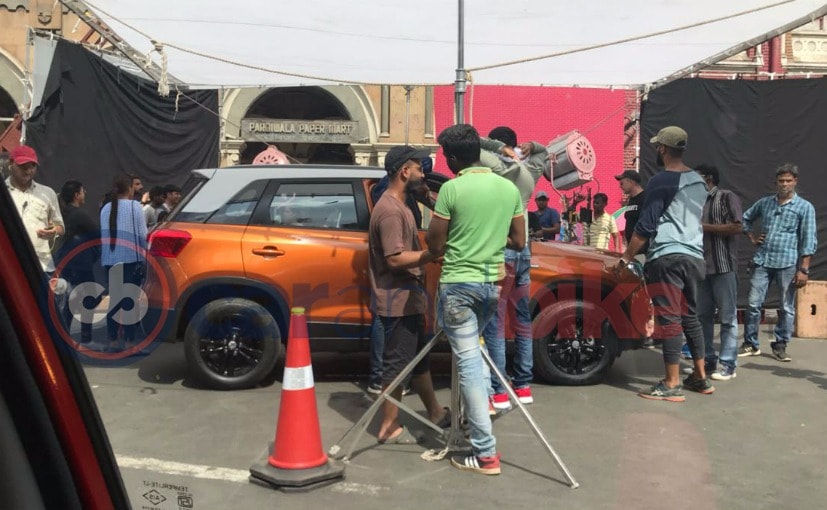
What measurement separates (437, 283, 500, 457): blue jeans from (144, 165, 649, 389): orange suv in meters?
A: 1.62

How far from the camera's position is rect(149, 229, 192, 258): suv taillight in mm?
5391

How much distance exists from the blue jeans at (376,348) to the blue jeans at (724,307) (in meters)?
2.85

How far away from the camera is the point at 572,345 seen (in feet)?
18.9

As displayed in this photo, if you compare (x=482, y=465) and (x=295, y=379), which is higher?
(x=295, y=379)

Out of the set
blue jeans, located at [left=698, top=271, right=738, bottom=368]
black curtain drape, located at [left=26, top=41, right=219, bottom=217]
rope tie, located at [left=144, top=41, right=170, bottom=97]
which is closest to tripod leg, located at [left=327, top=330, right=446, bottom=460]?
blue jeans, located at [left=698, top=271, right=738, bottom=368]

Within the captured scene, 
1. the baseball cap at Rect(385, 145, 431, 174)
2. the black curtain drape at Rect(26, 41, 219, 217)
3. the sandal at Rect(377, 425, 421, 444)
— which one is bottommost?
the sandal at Rect(377, 425, 421, 444)

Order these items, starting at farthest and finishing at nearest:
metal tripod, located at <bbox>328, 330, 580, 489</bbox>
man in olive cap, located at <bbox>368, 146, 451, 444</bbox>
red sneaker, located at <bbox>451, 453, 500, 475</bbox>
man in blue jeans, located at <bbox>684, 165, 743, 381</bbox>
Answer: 1. man in blue jeans, located at <bbox>684, 165, 743, 381</bbox>
2. man in olive cap, located at <bbox>368, 146, 451, 444</bbox>
3. metal tripod, located at <bbox>328, 330, 580, 489</bbox>
4. red sneaker, located at <bbox>451, 453, 500, 475</bbox>

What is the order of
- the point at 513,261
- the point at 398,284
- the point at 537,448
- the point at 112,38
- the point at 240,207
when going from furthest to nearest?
1. the point at 112,38
2. the point at 240,207
3. the point at 513,261
4. the point at 537,448
5. the point at 398,284

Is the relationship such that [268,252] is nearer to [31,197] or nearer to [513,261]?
[513,261]

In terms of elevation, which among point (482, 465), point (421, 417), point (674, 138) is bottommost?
point (482, 465)

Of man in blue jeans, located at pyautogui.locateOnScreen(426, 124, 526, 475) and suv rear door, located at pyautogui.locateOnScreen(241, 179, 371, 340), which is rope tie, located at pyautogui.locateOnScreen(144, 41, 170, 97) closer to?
suv rear door, located at pyautogui.locateOnScreen(241, 179, 371, 340)

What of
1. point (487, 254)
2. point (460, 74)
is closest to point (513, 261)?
point (487, 254)

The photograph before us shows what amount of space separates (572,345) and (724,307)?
148cm

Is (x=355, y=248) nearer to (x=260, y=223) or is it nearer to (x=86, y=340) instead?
(x=260, y=223)
